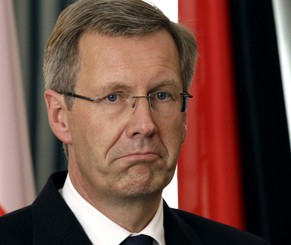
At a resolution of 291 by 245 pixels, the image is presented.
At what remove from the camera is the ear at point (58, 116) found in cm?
192

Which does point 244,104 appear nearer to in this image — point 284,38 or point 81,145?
point 284,38

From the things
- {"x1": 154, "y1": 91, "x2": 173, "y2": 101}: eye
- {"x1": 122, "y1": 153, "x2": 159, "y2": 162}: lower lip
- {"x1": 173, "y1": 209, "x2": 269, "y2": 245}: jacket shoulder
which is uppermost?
{"x1": 154, "y1": 91, "x2": 173, "y2": 101}: eye

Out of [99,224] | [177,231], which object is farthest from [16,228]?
[177,231]

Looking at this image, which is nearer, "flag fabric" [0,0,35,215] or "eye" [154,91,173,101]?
"eye" [154,91,173,101]

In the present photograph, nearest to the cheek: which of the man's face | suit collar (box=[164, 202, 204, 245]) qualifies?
the man's face

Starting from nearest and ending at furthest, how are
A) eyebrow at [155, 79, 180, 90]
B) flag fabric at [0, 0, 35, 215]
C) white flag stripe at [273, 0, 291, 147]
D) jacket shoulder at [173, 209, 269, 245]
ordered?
eyebrow at [155, 79, 180, 90], jacket shoulder at [173, 209, 269, 245], flag fabric at [0, 0, 35, 215], white flag stripe at [273, 0, 291, 147]

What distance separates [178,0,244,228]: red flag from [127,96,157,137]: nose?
0.69 m

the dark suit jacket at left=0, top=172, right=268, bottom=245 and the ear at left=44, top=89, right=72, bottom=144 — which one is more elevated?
the ear at left=44, top=89, right=72, bottom=144

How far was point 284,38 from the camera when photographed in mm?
2525

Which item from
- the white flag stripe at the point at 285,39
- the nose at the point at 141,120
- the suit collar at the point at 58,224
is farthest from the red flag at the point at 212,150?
the nose at the point at 141,120

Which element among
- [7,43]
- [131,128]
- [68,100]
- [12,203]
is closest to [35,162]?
[12,203]

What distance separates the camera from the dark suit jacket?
1799 mm

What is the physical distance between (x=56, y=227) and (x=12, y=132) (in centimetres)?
66

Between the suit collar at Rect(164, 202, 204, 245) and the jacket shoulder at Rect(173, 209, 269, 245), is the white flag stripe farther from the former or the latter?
the suit collar at Rect(164, 202, 204, 245)
